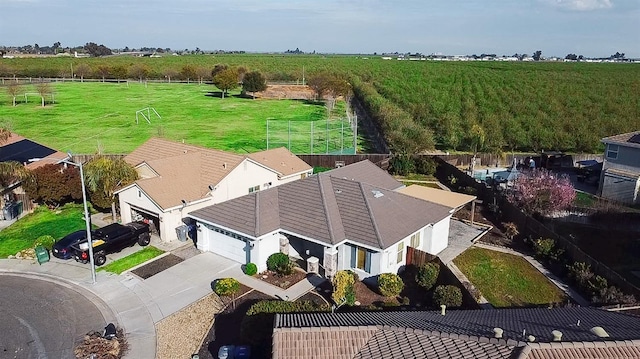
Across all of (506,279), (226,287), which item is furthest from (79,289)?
(506,279)

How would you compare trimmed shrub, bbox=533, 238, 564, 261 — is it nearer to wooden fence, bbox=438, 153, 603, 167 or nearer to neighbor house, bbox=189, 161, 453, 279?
neighbor house, bbox=189, 161, 453, 279

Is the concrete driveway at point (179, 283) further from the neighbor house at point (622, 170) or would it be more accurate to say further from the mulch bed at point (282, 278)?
the neighbor house at point (622, 170)

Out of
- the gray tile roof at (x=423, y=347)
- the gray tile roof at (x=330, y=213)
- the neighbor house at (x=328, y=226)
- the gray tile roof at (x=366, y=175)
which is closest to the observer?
the gray tile roof at (x=423, y=347)

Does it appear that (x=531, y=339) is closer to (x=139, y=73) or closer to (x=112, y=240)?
(x=112, y=240)

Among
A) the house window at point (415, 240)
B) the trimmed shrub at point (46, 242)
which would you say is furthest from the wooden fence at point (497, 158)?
the trimmed shrub at point (46, 242)

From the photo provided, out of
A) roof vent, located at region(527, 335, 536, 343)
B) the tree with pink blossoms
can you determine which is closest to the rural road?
roof vent, located at region(527, 335, 536, 343)

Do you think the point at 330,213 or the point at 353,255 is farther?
the point at 330,213

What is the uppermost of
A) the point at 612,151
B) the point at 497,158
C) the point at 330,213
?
the point at 612,151
